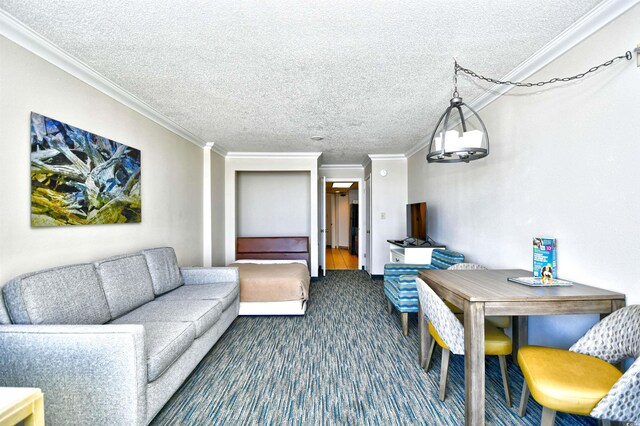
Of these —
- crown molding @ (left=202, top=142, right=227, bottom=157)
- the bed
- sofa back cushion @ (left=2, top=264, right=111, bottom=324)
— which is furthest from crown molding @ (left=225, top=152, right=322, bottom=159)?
sofa back cushion @ (left=2, top=264, right=111, bottom=324)

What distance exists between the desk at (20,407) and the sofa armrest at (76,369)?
0.38 m

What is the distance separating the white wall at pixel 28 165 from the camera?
184cm

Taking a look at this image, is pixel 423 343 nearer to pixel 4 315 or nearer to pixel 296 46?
pixel 296 46

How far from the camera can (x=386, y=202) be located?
5.93 meters

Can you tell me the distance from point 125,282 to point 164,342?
923mm

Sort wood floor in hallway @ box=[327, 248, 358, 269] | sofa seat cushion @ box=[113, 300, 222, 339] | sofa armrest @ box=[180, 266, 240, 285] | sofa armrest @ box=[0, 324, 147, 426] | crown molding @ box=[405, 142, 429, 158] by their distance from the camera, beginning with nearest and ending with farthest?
1. sofa armrest @ box=[0, 324, 147, 426]
2. sofa seat cushion @ box=[113, 300, 222, 339]
3. sofa armrest @ box=[180, 266, 240, 285]
4. crown molding @ box=[405, 142, 429, 158]
5. wood floor in hallway @ box=[327, 248, 358, 269]

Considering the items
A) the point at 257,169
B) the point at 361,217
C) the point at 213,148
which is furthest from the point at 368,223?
the point at 213,148

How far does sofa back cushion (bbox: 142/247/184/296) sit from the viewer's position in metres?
2.94

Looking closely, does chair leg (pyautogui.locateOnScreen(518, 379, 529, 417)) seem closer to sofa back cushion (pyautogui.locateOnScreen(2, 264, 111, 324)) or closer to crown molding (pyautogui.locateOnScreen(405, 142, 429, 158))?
sofa back cushion (pyautogui.locateOnScreen(2, 264, 111, 324))

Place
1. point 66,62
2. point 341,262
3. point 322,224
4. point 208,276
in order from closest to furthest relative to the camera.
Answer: point 66,62 → point 208,276 → point 322,224 → point 341,262

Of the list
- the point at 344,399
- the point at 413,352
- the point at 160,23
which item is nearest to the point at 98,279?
the point at 160,23

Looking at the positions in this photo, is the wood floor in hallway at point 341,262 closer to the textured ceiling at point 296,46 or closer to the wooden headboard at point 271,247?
the wooden headboard at point 271,247

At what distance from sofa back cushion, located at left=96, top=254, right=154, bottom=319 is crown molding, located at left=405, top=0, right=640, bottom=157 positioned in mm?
3701

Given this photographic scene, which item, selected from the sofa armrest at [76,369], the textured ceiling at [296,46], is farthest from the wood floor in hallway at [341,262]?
the sofa armrest at [76,369]
